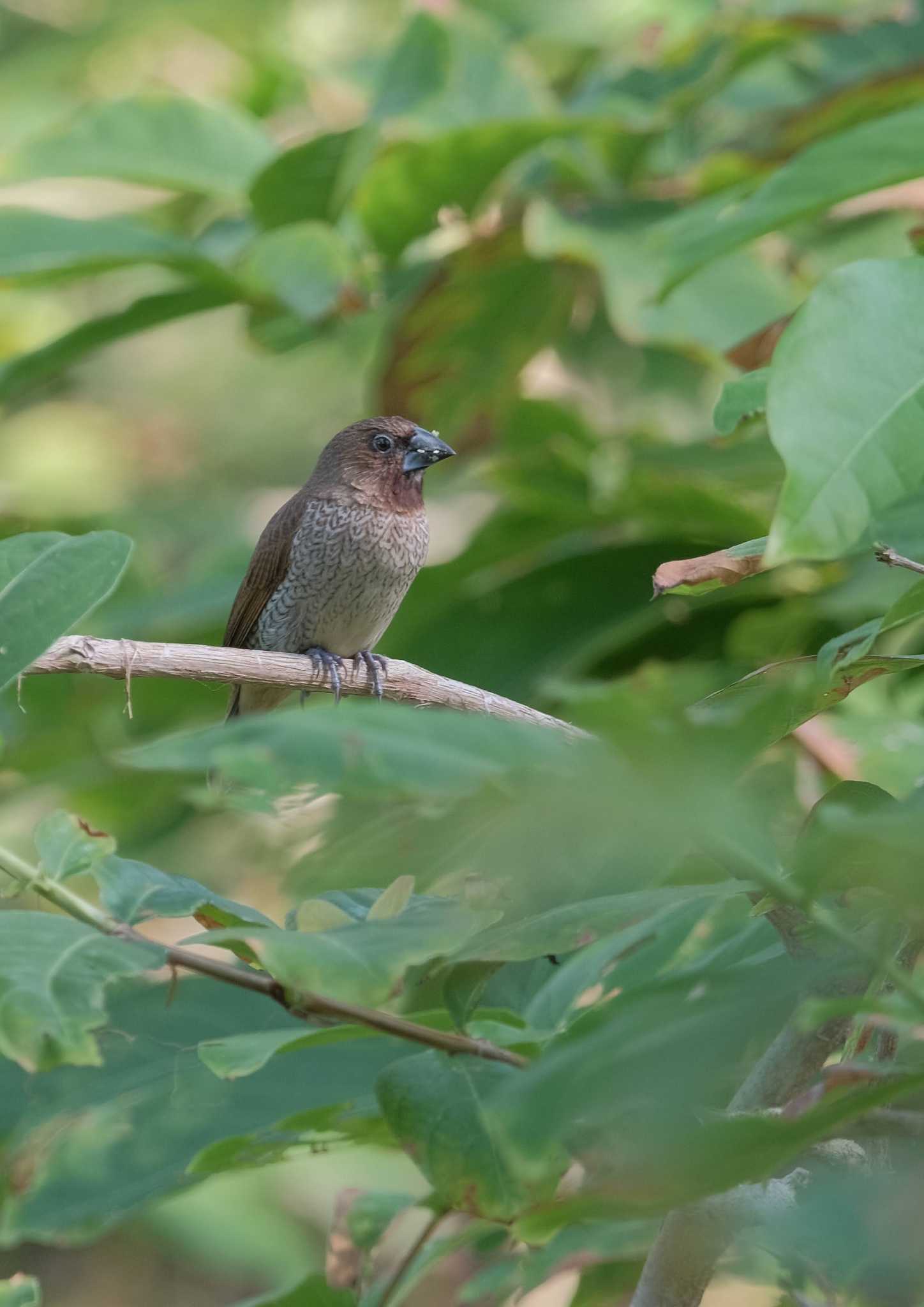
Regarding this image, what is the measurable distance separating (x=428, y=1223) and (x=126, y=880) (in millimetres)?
481

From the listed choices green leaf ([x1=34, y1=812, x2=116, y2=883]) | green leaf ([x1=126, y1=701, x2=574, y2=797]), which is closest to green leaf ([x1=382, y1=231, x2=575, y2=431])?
green leaf ([x1=34, y1=812, x2=116, y2=883])

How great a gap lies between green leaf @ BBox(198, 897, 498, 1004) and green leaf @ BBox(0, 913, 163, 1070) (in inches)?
3.2

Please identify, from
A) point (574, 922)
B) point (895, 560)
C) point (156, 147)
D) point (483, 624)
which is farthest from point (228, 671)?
point (156, 147)

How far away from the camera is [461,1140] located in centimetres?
124

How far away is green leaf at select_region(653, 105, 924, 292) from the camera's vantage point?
200cm

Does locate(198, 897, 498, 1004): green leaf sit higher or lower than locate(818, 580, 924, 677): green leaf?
lower

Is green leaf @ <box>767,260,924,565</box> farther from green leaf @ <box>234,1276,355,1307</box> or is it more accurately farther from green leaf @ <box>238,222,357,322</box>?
green leaf @ <box>238,222,357,322</box>

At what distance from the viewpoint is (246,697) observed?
4.15 meters

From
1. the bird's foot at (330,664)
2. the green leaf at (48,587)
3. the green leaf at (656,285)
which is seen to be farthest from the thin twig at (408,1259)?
the green leaf at (656,285)

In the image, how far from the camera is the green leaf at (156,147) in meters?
3.77

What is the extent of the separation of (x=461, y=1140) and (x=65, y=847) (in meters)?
0.44

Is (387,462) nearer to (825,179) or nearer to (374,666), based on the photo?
(374,666)

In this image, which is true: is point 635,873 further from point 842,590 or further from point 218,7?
point 218,7

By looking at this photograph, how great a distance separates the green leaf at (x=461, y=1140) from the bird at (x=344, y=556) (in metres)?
2.51
